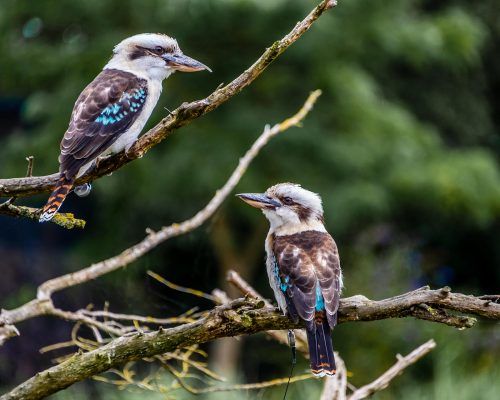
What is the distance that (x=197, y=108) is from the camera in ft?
9.39

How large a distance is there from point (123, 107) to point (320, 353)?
4.36 ft

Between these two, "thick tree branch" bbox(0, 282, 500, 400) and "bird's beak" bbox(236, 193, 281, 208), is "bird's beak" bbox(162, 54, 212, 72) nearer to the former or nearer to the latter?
"bird's beak" bbox(236, 193, 281, 208)

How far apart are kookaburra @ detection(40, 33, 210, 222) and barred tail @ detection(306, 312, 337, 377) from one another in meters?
0.91

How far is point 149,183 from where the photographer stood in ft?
33.3

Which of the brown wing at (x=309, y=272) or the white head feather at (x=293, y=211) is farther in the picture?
the white head feather at (x=293, y=211)

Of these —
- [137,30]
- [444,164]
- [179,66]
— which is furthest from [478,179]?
[179,66]

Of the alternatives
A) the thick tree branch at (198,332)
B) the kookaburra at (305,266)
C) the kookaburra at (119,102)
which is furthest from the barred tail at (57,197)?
the kookaburra at (305,266)

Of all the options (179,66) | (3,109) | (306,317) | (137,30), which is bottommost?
(3,109)

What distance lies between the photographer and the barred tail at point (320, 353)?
3.25m

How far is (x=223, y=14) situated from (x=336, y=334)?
10.9 ft

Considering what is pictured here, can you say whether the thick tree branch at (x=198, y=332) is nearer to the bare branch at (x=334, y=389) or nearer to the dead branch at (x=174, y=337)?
the dead branch at (x=174, y=337)

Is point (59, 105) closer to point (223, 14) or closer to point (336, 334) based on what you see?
point (223, 14)

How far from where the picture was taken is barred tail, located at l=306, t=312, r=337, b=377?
325 cm

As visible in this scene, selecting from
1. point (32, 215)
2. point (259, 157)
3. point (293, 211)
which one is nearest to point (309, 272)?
point (293, 211)
